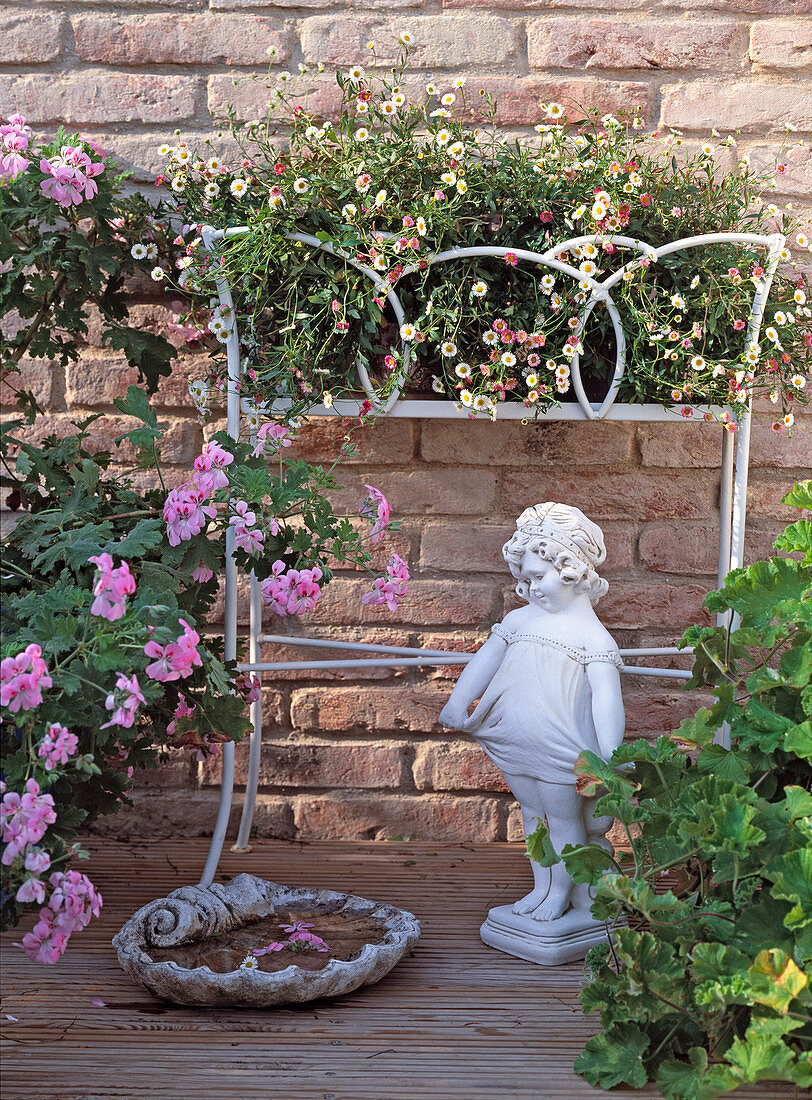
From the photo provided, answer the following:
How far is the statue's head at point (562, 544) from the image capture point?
155 centimetres

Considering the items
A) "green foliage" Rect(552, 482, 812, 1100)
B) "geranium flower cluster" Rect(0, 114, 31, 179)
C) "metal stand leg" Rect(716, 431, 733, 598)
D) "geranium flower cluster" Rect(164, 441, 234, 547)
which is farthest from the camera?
"metal stand leg" Rect(716, 431, 733, 598)

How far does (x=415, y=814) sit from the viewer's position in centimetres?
206

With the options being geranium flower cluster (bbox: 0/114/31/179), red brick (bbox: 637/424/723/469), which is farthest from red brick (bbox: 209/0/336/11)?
red brick (bbox: 637/424/723/469)

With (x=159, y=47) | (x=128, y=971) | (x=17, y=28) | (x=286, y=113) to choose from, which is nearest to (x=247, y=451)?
(x=128, y=971)

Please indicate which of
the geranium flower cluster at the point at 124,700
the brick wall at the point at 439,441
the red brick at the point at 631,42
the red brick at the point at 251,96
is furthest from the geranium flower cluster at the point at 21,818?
the red brick at the point at 631,42

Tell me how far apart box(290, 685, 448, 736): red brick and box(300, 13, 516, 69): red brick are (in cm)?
124

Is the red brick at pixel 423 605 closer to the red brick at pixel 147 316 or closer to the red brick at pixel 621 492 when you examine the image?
the red brick at pixel 621 492

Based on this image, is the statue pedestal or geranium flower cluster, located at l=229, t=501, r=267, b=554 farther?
the statue pedestal

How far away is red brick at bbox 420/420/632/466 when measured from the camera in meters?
2.01

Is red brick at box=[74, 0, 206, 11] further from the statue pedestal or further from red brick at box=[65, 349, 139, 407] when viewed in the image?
the statue pedestal

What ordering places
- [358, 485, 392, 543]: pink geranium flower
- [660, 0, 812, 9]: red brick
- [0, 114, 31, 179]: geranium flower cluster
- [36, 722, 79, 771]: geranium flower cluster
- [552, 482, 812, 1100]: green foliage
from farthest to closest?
[660, 0, 812, 9]: red brick → [0, 114, 31, 179]: geranium flower cluster → [358, 485, 392, 543]: pink geranium flower → [36, 722, 79, 771]: geranium flower cluster → [552, 482, 812, 1100]: green foliage

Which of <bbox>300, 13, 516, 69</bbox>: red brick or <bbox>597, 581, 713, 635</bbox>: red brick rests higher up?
<bbox>300, 13, 516, 69</bbox>: red brick

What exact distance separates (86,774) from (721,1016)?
2.55 ft

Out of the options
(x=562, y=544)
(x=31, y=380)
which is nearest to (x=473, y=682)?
(x=562, y=544)
